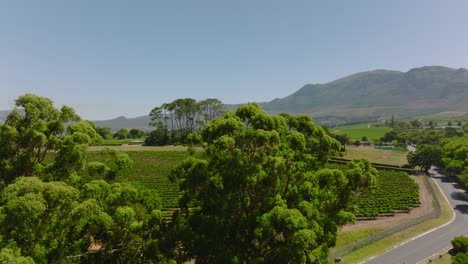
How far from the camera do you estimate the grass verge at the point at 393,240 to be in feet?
77.4

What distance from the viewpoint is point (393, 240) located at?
2714 cm

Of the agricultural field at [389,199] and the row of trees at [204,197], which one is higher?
the row of trees at [204,197]

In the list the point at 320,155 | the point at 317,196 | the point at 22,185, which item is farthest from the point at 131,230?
the point at 320,155

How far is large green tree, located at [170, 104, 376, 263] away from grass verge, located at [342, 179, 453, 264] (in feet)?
38.6

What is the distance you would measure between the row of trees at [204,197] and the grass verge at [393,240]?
37.3 feet

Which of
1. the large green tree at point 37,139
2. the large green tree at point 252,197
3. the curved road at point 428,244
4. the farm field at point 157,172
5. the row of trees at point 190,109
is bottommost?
the curved road at point 428,244

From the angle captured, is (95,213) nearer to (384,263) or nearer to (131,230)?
(131,230)

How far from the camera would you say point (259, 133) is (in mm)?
12219

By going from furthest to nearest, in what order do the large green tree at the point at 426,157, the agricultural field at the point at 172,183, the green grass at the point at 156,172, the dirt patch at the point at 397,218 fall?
the large green tree at the point at 426,157 → the green grass at the point at 156,172 → the agricultural field at the point at 172,183 → the dirt patch at the point at 397,218

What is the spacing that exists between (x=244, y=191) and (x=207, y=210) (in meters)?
2.24

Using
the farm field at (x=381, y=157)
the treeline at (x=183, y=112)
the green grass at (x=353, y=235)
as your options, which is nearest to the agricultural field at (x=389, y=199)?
the green grass at (x=353, y=235)

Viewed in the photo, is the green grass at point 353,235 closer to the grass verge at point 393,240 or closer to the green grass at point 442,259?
the grass verge at point 393,240

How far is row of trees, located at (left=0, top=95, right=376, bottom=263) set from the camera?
1131cm

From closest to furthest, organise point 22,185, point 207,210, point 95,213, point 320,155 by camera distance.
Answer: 1. point 22,185
2. point 95,213
3. point 207,210
4. point 320,155
